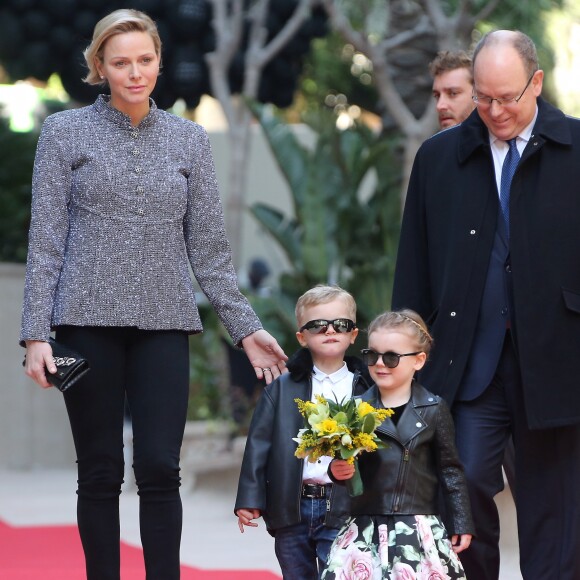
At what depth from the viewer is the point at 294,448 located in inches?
169

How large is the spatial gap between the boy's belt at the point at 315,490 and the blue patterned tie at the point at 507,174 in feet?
3.25

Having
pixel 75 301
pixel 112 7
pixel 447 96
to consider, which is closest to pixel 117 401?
pixel 75 301

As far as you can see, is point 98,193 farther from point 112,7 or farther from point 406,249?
point 112,7

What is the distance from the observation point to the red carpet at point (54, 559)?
5941mm

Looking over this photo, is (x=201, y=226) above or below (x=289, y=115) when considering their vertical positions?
below

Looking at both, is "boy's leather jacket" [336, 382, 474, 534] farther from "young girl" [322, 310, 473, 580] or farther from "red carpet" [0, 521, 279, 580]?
"red carpet" [0, 521, 279, 580]

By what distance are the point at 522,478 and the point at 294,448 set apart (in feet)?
2.31

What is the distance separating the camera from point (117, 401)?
13.4 feet

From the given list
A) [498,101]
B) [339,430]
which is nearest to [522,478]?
[339,430]

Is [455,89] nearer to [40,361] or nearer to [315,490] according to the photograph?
[315,490]

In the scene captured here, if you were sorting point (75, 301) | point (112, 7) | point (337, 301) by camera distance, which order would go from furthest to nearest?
point (112, 7)
point (337, 301)
point (75, 301)

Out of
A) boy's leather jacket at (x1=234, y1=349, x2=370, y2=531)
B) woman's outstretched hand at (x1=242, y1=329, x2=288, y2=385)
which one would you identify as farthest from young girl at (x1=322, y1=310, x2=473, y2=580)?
woman's outstretched hand at (x1=242, y1=329, x2=288, y2=385)

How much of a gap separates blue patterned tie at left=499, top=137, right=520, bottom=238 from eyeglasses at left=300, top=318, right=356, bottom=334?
1.92ft

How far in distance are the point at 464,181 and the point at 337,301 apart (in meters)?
0.54
